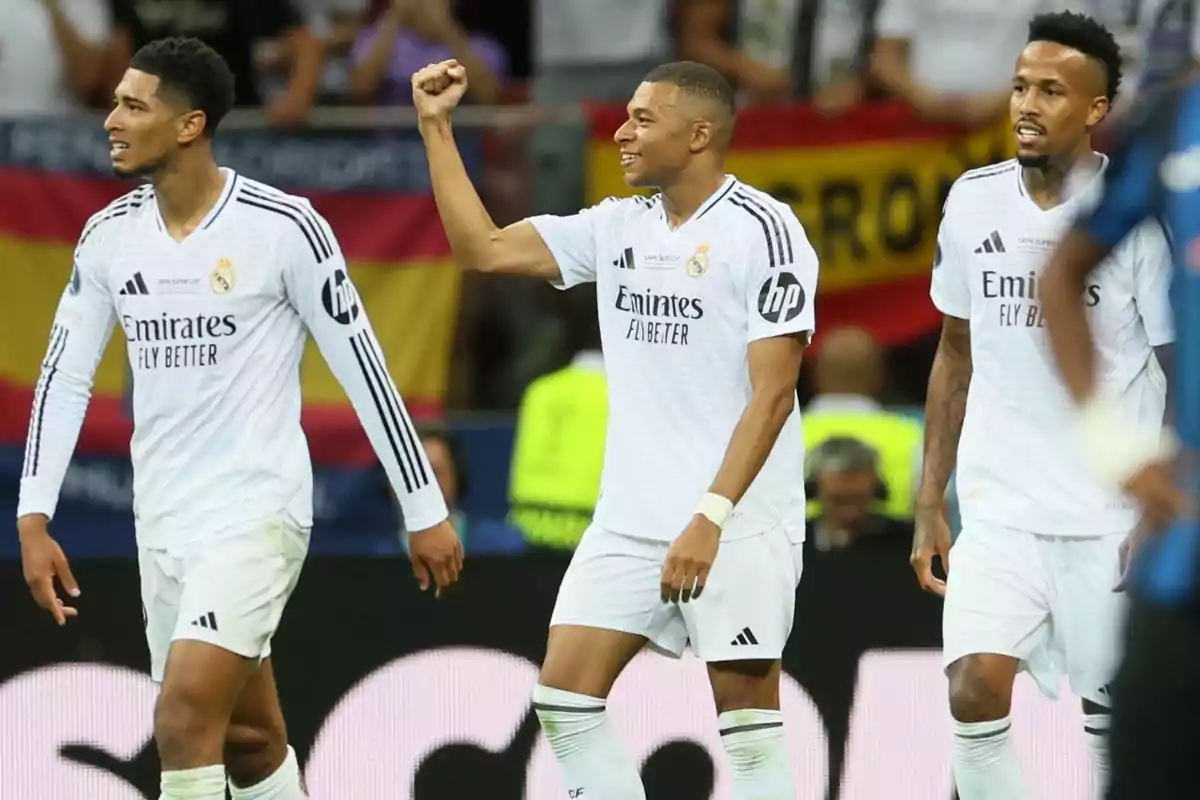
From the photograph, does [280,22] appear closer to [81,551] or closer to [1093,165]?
[81,551]

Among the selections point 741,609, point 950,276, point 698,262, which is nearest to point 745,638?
point 741,609

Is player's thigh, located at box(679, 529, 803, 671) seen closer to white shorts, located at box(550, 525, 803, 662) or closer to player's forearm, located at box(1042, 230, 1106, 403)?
white shorts, located at box(550, 525, 803, 662)

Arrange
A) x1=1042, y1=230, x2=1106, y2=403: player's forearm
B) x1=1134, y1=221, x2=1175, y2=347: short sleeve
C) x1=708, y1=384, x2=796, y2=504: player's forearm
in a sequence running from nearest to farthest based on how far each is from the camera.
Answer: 1. x1=1042, y1=230, x2=1106, y2=403: player's forearm
2. x1=708, y1=384, x2=796, y2=504: player's forearm
3. x1=1134, y1=221, x2=1175, y2=347: short sleeve

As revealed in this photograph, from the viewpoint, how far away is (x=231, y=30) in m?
10.2

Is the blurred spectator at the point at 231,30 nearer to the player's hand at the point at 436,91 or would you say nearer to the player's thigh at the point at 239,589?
the player's hand at the point at 436,91

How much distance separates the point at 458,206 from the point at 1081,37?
5.74ft

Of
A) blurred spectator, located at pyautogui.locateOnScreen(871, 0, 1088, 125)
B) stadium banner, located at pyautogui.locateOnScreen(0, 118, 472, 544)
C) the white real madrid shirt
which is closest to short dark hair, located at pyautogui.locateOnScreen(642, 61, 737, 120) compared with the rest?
the white real madrid shirt

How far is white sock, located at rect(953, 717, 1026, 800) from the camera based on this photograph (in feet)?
20.6

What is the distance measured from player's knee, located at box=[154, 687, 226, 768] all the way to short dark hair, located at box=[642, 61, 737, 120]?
83.4 inches

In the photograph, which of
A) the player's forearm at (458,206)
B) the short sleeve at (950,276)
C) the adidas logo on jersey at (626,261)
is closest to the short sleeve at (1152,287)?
the short sleeve at (950,276)

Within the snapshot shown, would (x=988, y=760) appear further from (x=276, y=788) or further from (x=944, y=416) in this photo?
(x=276, y=788)

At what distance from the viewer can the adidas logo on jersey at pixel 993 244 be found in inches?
251

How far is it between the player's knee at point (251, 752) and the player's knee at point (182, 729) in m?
0.43

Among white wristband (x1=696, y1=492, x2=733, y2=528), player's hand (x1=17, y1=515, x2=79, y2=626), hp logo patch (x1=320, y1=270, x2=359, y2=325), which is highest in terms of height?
hp logo patch (x1=320, y1=270, x2=359, y2=325)
